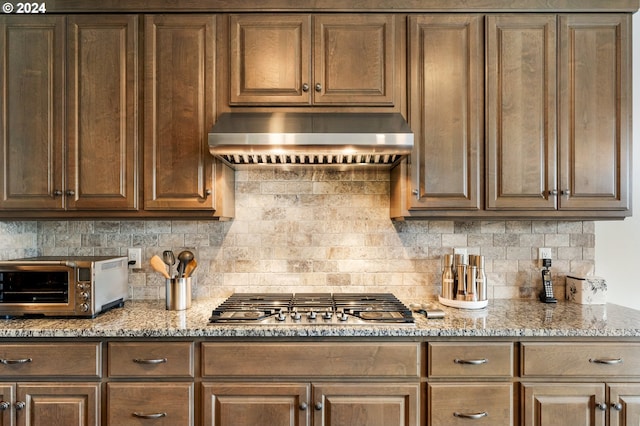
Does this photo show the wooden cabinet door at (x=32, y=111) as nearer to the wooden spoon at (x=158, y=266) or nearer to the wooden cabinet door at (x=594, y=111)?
the wooden spoon at (x=158, y=266)

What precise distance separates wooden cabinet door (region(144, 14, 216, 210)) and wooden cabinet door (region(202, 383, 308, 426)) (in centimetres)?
90

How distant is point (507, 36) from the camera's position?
192 centimetres

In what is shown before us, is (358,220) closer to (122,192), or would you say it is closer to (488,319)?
(488,319)

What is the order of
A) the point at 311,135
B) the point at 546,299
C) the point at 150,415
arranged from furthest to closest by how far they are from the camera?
the point at 546,299
the point at 311,135
the point at 150,415

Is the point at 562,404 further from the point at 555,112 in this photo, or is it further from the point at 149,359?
the point at 149,359

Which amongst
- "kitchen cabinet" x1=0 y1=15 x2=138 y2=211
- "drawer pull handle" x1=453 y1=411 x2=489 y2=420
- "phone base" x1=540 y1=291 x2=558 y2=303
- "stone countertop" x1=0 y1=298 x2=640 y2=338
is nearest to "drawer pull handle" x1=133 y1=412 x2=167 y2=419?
"stone countertop" x1=0 y1=298 x2=640 y2=338

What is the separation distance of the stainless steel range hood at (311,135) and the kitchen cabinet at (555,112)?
22.4 inches

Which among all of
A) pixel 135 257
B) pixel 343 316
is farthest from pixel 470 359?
pixel 135 257

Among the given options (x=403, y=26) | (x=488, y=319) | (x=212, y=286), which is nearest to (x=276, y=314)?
(x=212, y=286)

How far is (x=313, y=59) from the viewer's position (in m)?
1.92

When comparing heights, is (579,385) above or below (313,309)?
below

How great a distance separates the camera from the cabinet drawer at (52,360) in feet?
5.28

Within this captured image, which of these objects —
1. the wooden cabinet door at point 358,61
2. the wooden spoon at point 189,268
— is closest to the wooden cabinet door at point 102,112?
the wooden spoon at point 189,268

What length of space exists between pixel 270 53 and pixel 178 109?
22.2 inches
